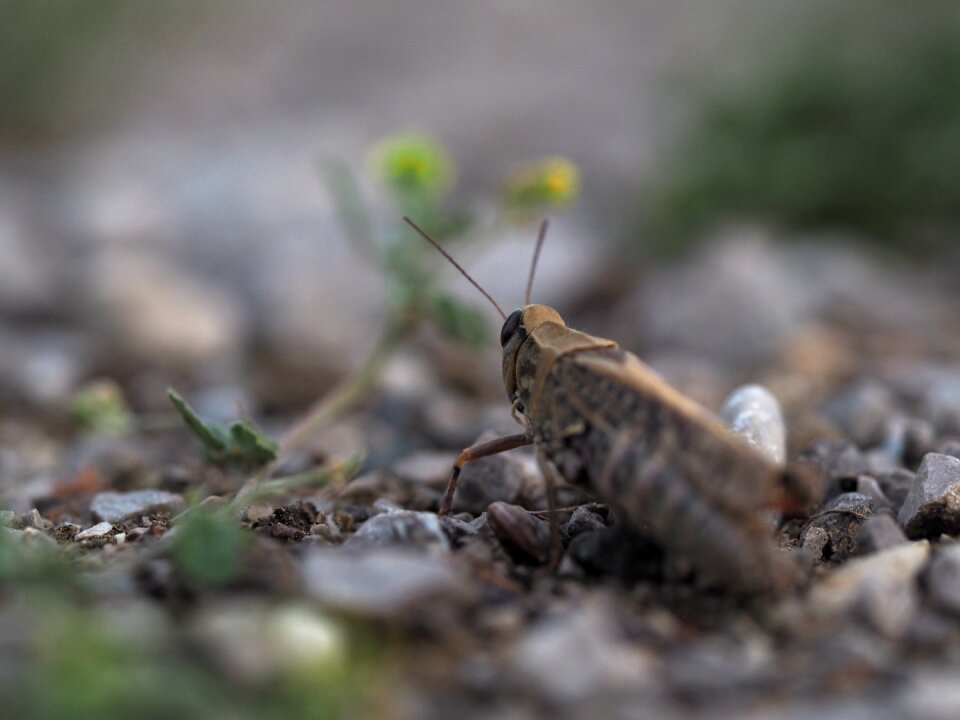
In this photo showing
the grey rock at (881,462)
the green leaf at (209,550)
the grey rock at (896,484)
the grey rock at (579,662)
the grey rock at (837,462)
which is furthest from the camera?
the grey rock at (881,462)

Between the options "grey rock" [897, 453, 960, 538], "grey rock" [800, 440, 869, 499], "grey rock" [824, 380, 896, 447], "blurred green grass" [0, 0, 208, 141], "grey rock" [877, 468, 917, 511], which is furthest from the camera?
"blurred green grass" [0, 0, 208, 141]

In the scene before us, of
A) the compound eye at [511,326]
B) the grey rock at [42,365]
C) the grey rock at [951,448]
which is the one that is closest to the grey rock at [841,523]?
the grey rock at [951,448]

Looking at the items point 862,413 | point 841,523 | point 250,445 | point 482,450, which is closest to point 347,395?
point 250,445

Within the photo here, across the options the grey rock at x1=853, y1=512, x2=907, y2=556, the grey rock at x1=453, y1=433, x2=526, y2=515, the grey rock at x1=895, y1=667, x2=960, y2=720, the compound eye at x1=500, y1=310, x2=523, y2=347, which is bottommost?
the grey rock at x1=895, y1=667, x2=960, y2=720

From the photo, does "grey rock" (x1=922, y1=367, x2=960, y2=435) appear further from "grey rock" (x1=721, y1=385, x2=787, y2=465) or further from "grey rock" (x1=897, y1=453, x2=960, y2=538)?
"grey rock" (x1=897, y1=453, x2=960, y2=538)

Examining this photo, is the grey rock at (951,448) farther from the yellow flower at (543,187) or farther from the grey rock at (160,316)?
the grey rock at (160,316)

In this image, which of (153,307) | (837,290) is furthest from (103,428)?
(837,290)

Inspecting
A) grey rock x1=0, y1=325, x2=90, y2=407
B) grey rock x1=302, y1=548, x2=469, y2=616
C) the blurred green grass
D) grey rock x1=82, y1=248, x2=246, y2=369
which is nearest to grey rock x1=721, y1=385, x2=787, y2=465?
grey rock x1=302, y1=548, x2=469, y2=616

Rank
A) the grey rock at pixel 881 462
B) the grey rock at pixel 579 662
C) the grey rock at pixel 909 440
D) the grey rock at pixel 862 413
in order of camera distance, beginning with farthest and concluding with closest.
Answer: the grey rock at pixel 862 413
the grey rock at pixel 909 440
the grey rock at pixel 881 462
the grey rock at pixel 579 662
